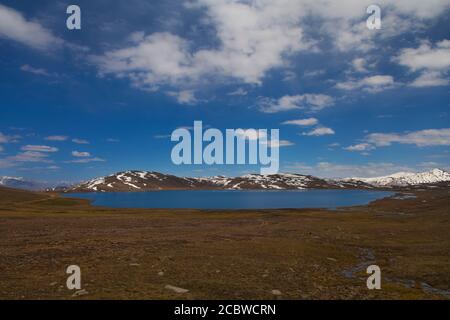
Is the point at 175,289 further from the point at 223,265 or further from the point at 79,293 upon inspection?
the point at 223,265

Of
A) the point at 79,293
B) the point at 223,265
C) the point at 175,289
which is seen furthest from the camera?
the point at 223,265

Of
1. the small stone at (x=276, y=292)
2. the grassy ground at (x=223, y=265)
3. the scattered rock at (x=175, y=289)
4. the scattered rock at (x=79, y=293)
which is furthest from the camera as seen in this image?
the grassy ground at (x=223, y=265)

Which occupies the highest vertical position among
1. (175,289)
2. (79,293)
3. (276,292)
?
(79,293)

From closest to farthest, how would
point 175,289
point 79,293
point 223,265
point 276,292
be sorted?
1. point 79,293
2. point 175,289
3. point 276,292
4. point 223,265

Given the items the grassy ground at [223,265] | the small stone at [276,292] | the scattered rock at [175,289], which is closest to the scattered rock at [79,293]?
the grassy ground at [223,265]

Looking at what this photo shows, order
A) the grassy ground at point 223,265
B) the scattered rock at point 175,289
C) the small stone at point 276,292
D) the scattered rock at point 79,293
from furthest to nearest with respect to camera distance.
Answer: the grassy ground at point 223,265 < the small stone at point 276,292 < the scattered rock at point 175,289 < the scattered rock at point 79,293

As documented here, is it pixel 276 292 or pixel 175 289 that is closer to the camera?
pixel 175 289

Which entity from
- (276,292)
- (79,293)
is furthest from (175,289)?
(276,292)

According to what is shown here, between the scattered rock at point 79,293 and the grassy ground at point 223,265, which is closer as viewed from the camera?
the scattered rock at point 79,293

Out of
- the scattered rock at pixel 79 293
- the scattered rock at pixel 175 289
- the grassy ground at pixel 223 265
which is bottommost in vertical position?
the grassy ground at pixel 223 265

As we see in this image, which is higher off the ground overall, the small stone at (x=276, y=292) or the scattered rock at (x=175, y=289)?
the scattered rock at (x=175, y=289)

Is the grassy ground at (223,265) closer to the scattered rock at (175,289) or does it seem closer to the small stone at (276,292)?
the small stone at (276,292)

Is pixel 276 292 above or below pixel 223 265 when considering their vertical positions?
above
